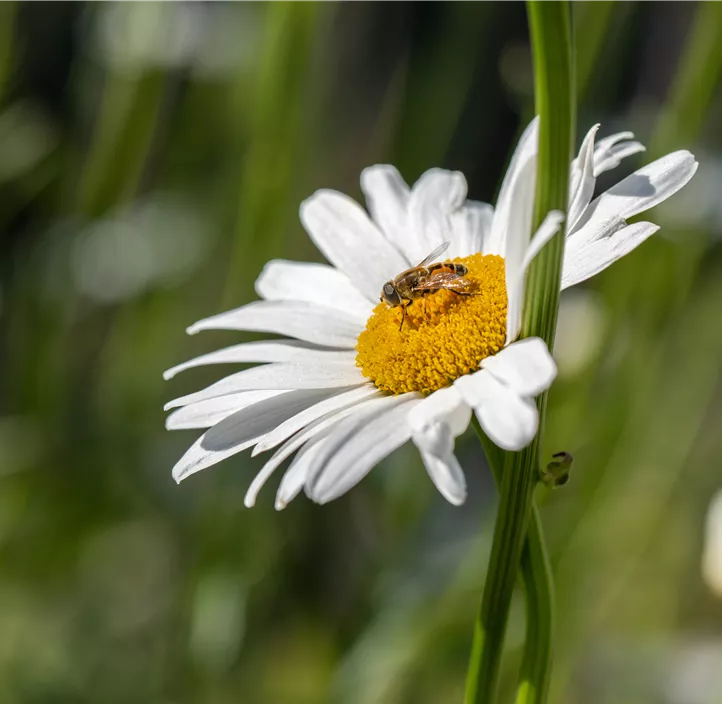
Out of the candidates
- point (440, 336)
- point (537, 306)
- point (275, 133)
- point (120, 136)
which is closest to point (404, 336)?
point (440, 336)

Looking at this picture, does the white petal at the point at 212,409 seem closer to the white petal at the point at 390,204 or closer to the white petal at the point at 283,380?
the white petal at the point at 283,380

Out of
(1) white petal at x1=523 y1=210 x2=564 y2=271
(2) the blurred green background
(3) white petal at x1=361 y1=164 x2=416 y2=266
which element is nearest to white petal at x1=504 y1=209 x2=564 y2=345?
(1) white petal at x1=523 y1=210 x2=564 y2=271

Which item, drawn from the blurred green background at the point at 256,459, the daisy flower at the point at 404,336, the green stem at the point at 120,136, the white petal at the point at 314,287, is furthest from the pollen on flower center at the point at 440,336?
the green stem at the point at 120,136

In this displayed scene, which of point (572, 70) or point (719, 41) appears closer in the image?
Answer: point (572, 70)

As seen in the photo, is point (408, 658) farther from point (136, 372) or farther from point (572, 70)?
point (572, 70)

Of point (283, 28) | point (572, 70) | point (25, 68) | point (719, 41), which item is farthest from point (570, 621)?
point (25, 68)
